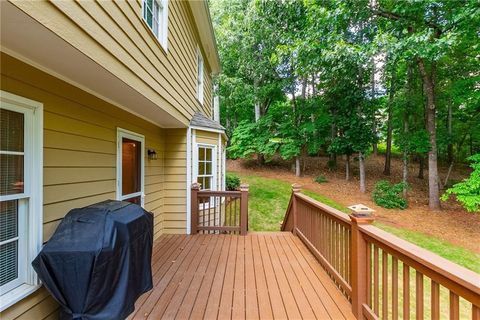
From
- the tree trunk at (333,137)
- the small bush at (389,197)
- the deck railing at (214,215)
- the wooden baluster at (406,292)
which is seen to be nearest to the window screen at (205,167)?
the deck railing at (214,215)

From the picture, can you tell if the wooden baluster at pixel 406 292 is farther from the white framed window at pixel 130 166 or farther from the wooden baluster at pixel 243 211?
the wooden baluster at pixel 243 211

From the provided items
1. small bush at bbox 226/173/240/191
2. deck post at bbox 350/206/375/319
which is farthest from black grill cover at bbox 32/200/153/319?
small bush at bbox 226/173/240/191

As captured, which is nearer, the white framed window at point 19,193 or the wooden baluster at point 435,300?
the wooden baluster at point 435,300

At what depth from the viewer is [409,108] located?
11078 millimetres

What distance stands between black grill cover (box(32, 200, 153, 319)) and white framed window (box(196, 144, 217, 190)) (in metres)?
3.45

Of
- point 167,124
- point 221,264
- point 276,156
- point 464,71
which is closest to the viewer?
point 221,264

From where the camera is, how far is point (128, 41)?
2.31m

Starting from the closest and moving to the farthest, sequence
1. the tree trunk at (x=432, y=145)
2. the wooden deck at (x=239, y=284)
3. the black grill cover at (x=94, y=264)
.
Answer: the black grill cover at (x=94, y=264)
the wooden deck at (x=239, y=284)
the tree trunk at (x=432, y=145)

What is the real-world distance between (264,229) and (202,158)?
318 cm

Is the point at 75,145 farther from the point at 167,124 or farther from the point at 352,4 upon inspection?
the point at 352,4

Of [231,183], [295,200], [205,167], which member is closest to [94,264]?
[295,200]

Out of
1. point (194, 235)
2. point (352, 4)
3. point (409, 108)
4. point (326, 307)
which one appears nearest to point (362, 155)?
point (409, 108)

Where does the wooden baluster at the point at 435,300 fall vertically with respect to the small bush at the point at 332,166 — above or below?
below

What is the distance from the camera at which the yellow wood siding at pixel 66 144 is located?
1.79 m
